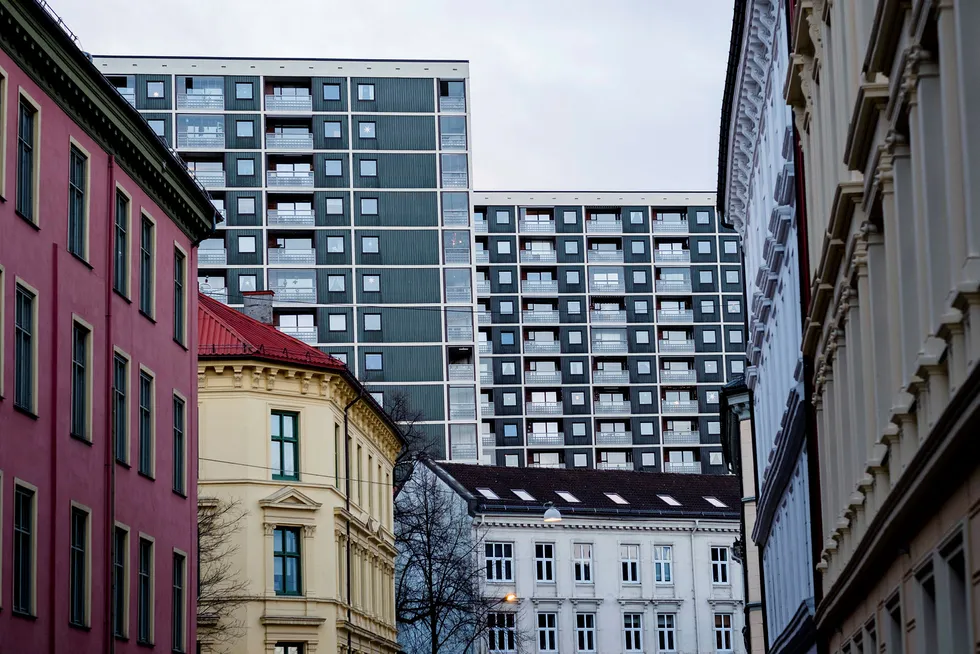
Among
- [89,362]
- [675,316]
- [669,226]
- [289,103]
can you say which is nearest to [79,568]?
[89,362]

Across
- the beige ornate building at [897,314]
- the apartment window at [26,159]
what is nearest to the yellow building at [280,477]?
the apartment window at [26,159]

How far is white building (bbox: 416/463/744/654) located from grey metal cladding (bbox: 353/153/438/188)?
27913 millimetres

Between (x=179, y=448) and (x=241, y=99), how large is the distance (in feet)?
260

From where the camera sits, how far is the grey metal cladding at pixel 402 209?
11556 centimetres

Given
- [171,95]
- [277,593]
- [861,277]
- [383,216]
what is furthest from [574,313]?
[861,277]

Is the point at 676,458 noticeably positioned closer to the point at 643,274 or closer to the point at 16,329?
the point at 643,274

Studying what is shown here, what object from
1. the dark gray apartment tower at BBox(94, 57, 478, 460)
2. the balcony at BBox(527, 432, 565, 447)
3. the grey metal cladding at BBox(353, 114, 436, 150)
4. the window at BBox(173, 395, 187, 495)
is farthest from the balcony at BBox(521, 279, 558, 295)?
the window at BBox(173, 395, 187, 495)

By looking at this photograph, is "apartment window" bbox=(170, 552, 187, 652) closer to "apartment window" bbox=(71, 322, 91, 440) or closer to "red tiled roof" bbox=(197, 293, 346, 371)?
"apartment window" bbox=(71, 322, 91, 440)

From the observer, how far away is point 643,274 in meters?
138

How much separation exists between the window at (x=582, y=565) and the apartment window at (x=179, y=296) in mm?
51792

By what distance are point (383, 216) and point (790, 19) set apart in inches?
3402

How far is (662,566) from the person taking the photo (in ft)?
300

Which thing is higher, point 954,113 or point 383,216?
point 383,216

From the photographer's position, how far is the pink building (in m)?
28.4
